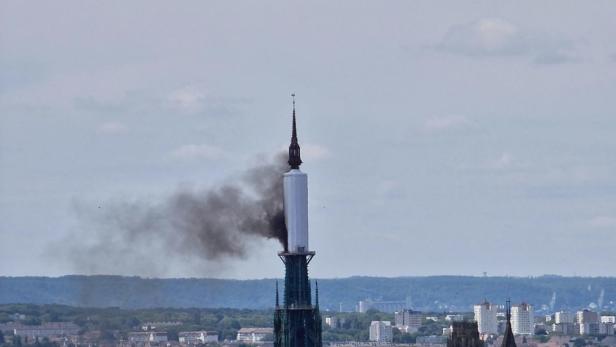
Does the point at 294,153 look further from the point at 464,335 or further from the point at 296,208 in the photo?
the point at 464,335

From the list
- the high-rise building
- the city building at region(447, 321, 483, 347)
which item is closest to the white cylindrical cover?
the high-rise building

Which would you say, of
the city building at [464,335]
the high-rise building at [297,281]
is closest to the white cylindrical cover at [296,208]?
the high-rise building at [297,281]

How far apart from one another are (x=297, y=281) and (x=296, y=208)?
2665 millimetres

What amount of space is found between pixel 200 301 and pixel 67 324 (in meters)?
33.9

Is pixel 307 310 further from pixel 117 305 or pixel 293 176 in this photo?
pixel 117 305

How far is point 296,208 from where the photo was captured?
308 feet

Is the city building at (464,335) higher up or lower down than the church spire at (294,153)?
lower down

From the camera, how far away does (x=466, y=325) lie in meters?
113

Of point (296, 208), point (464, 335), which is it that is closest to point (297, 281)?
point (296, 208)

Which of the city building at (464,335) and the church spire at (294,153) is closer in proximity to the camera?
the church spire at (294,153)

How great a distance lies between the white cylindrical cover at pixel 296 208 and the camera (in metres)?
93.6

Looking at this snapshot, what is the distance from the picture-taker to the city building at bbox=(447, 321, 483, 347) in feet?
367

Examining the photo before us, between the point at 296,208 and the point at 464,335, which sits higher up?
the point at 296,208

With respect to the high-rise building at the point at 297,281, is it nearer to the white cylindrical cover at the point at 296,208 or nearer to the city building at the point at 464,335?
the white cylindrical cover at the point at 296,208
